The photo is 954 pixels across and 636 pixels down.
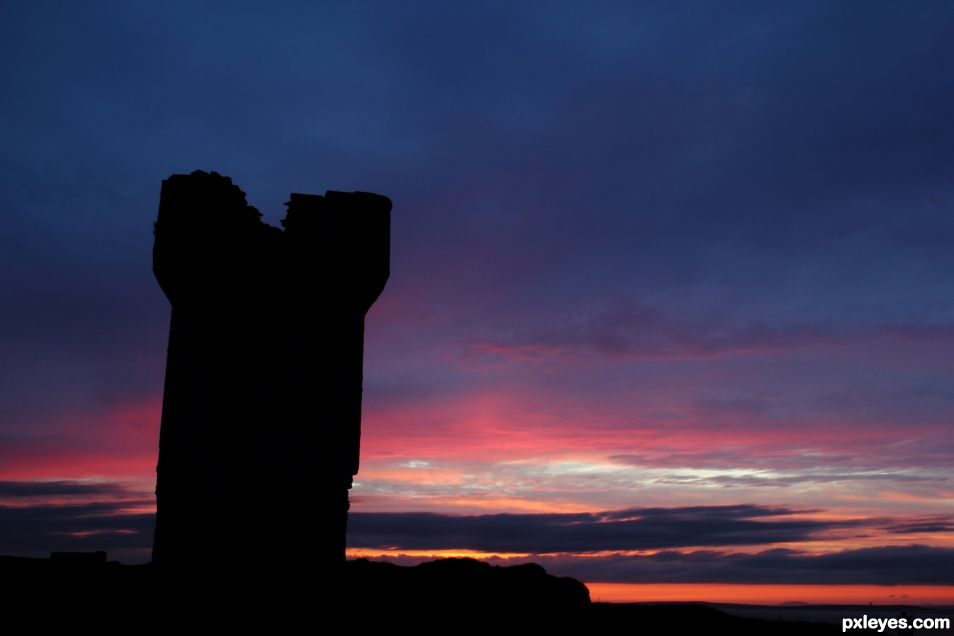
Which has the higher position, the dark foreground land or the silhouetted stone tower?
the silhouetted stone tower

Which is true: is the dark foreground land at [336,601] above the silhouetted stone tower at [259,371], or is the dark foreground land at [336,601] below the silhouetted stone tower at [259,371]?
below

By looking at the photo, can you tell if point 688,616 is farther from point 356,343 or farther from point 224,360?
point 224,360

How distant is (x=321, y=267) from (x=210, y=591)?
4.42m

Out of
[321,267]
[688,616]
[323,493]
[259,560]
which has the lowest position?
[688,616]

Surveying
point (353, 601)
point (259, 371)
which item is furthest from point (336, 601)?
point (259, 371)

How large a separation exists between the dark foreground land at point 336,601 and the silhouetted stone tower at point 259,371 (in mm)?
339

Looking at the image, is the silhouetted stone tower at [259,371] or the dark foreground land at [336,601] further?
the silhouetted stone tower at [259,371]

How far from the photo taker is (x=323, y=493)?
11086mm

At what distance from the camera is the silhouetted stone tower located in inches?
426

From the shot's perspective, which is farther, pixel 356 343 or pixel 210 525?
pixel 356 343

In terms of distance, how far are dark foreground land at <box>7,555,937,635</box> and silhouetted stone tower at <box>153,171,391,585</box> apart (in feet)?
1.11

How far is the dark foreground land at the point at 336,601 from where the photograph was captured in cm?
1011

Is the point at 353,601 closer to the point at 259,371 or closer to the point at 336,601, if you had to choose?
the point at 336,601

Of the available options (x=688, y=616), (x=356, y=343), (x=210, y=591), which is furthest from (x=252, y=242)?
(x=688, y=616)
